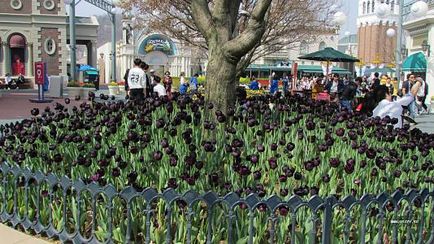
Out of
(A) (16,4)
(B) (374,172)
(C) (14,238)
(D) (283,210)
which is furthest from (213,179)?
(A) (16,4)

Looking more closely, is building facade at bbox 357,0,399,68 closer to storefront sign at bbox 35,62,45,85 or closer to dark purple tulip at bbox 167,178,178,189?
storefront sign at bbox 35,62,45,85

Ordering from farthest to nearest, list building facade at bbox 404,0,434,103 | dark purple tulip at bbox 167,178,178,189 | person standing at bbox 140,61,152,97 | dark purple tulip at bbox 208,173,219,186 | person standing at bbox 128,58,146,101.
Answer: building facade at bbox 404,0,434,103
person standing at bbox 140,61,152,97
person standing at bbox 128,58,146,101
dark purple tulip at bbox 208,173,219,186
dark purple tulip at bbox 167,178,178,189

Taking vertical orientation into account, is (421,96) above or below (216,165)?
above

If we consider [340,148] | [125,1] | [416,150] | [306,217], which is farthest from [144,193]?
[125,1]

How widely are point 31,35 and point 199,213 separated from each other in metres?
43.7

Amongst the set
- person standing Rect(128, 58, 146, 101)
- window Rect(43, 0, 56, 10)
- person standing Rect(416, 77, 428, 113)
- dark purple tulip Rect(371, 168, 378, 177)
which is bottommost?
dark purple tulip Rect(371, 168, 378, 177)

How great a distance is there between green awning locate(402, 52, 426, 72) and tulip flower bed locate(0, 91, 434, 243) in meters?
22.5

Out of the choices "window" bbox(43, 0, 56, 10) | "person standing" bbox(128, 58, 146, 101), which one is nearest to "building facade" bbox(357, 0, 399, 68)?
"window" bbox(43, 0, 56, 10)

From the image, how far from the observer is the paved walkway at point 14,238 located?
4.64 m

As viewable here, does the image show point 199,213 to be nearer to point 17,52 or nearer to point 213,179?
point 213,179

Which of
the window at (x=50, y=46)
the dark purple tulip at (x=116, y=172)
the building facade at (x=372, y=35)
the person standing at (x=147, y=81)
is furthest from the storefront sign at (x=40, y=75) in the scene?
the building facade at (x=372, y=35)

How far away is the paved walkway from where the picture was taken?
464 centimetres

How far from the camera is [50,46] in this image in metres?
45.2

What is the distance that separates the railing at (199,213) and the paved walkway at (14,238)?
81 millimetres
